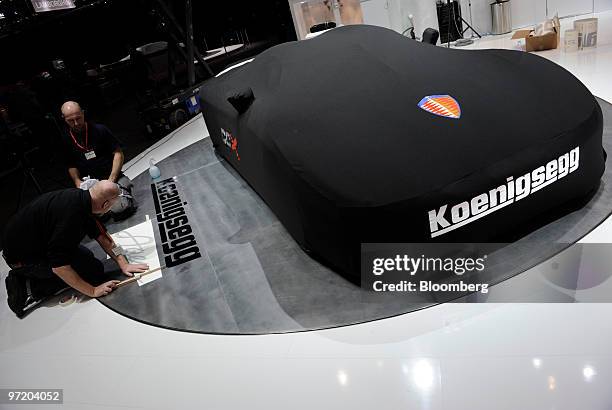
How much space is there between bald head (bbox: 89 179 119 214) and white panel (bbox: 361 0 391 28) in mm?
5913

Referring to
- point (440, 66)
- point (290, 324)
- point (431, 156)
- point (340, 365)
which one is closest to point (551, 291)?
point (431, 156)

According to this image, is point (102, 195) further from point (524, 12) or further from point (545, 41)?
point (524, 12)

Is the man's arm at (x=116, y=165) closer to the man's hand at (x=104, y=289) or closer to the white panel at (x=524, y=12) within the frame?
the man's hand at (x=104, y=289)

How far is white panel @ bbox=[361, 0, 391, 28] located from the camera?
6930 millimetres

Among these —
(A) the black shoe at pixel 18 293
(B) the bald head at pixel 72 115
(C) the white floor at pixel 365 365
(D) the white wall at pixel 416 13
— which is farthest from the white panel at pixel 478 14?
(A) the black shoe at pixel 18 293

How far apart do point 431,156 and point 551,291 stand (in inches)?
30.3

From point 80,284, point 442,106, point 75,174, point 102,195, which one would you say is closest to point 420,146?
point 442,106

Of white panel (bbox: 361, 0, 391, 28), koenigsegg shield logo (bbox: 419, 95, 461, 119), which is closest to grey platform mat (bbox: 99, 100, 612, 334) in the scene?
koenigsegg shield logo (bbox: 419, 95, 461, 119)

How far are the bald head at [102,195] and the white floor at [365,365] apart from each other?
66cm

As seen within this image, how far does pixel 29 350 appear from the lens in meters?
2.39

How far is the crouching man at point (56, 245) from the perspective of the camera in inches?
91.7

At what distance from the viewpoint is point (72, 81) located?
544 centimetres

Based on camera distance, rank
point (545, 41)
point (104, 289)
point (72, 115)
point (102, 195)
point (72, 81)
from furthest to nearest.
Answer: point (72, 81) → point (545, 41) → point (72, 115) → point (104, 289) → point (102, 195)

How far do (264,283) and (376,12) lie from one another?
6.05 metres
